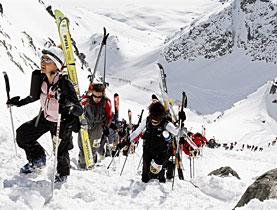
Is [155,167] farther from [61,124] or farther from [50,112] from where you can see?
[50,112]

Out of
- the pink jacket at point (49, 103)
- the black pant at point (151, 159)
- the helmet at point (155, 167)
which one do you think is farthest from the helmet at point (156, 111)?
the pink jacket at point (49, 103)

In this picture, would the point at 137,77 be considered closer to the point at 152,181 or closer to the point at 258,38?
the point at 258,38

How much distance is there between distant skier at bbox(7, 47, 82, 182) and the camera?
5984mm

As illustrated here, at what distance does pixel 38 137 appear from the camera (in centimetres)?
636

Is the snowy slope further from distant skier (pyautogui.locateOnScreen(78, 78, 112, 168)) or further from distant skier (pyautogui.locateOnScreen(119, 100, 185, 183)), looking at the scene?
distant skier (pyautogui.locateOnScreen(119, 100, 185, 183))

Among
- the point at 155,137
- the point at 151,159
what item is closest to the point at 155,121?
the point at 155,137

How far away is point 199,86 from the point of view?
440 ft

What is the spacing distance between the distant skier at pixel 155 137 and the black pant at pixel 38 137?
1652 mm

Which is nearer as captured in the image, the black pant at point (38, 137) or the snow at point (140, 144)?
the snow at point (140, 144)

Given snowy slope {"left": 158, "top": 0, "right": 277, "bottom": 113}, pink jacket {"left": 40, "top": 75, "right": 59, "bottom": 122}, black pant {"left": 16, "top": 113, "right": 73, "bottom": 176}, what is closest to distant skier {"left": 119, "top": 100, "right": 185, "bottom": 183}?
black pant {"left": 16, "top": 113, "right": 73, "bottom": 176}

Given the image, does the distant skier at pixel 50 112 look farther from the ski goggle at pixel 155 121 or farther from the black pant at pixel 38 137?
the ski goggle at pixel 155 121

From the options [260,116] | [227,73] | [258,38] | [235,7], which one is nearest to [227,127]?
[260,116]

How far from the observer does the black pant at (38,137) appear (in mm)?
6238

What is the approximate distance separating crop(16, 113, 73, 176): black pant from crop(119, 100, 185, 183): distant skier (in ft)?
5.42
